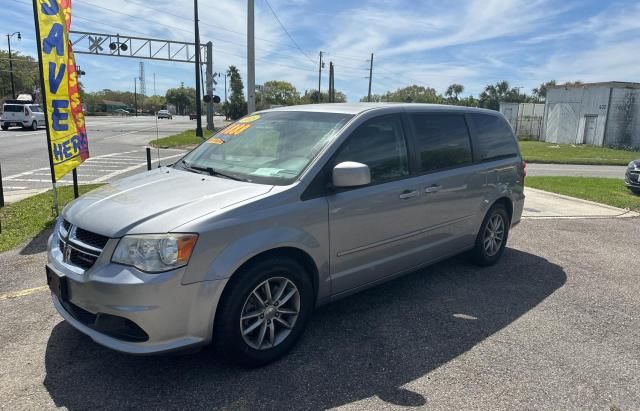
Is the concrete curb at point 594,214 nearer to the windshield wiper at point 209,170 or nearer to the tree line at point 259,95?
the windshield wiper at point 209,170

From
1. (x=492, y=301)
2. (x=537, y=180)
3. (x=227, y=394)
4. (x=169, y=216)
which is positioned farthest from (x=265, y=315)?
(x=537, y=180)

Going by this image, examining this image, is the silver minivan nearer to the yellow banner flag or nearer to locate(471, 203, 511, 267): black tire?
locate(471, 203, 511, 267): black tire

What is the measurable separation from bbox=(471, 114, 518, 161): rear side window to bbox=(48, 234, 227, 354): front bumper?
352 centimetres

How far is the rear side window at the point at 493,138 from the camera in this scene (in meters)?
5.12

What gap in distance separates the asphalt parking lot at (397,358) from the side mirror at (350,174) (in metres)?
1.25

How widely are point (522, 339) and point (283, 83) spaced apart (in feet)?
347

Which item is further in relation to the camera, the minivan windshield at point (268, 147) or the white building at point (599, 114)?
the white building at point (599, 114)

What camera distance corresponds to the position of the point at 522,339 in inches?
146

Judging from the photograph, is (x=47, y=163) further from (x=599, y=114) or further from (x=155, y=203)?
(x=599, y=114)

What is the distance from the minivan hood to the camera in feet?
9.20

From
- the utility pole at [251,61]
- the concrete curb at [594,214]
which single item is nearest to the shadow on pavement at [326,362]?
the concrete curb at [594,214]

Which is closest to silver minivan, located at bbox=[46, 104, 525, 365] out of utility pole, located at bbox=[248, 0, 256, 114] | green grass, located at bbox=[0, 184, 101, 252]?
green grass, located at bbox=[0, 184, 101, 252]

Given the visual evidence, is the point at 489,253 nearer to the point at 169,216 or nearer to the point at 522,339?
the point at 522,339

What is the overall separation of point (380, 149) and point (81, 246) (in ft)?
7.79
